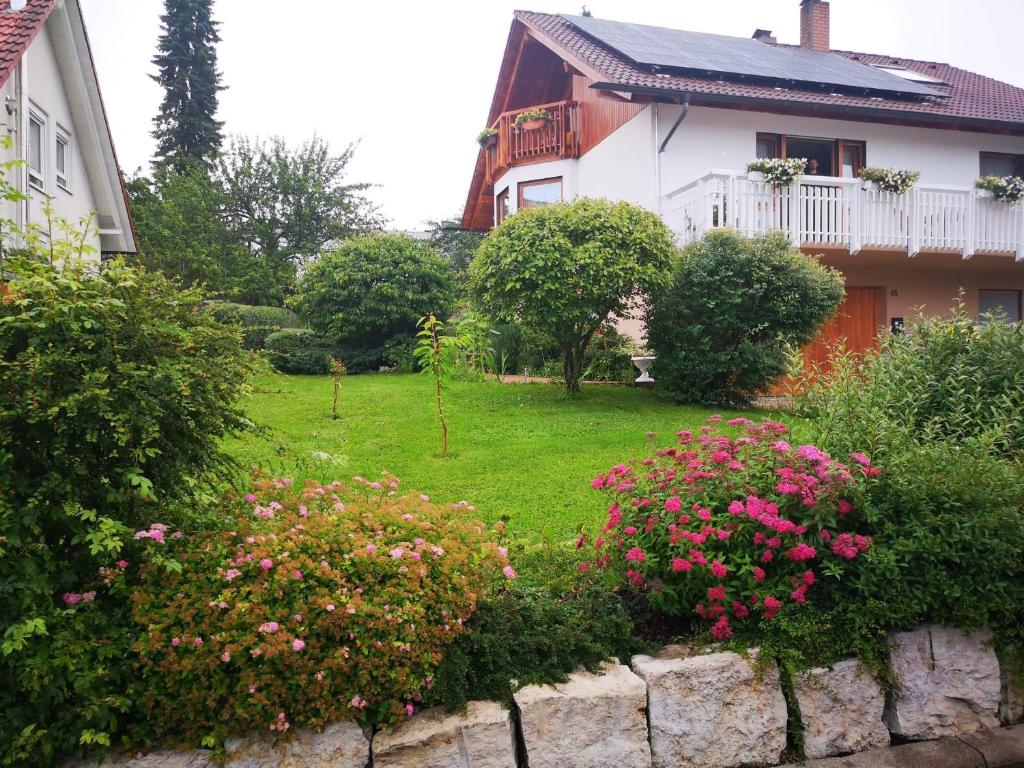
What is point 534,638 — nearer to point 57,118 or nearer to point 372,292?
point 372,292

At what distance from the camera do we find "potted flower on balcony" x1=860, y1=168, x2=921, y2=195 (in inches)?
582

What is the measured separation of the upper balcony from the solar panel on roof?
1.99m

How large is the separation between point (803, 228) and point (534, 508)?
1064 centimetres

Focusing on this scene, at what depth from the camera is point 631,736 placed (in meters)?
3.37

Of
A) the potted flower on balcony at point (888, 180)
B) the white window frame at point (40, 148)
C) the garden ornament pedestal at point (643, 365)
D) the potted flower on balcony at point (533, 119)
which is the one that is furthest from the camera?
the potted flower on balcony at point (533, 119)

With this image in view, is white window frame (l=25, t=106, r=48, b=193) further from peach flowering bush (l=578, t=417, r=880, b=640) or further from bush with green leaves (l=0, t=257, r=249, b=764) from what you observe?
peach flowering bush (l=578, t=417, r=880, b=640)

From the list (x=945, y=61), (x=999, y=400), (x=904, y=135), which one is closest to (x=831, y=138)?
(x=904, y=135)

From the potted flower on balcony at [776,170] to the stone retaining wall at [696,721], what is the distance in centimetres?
1167

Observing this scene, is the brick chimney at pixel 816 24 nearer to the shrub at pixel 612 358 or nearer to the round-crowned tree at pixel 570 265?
the shrub at pixel 612 358

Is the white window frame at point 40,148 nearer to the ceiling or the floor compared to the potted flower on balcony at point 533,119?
nearer to the floor

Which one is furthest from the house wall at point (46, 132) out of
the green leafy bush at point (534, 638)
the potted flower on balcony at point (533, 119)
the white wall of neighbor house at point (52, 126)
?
the green leafy bush at point (534, 638)

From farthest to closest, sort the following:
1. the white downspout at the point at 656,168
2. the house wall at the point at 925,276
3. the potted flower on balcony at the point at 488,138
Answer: the potted flower on balcony at the point at 488,138 < the house wall at the point at 925,276 < the white downspout at the point at 656,168

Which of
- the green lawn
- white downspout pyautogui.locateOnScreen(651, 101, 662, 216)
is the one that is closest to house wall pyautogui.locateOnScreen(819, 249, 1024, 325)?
white downspout pyautogui.locateOnScreen(651, 101, 662, 216)

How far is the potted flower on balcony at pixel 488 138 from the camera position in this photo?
2105 cm
